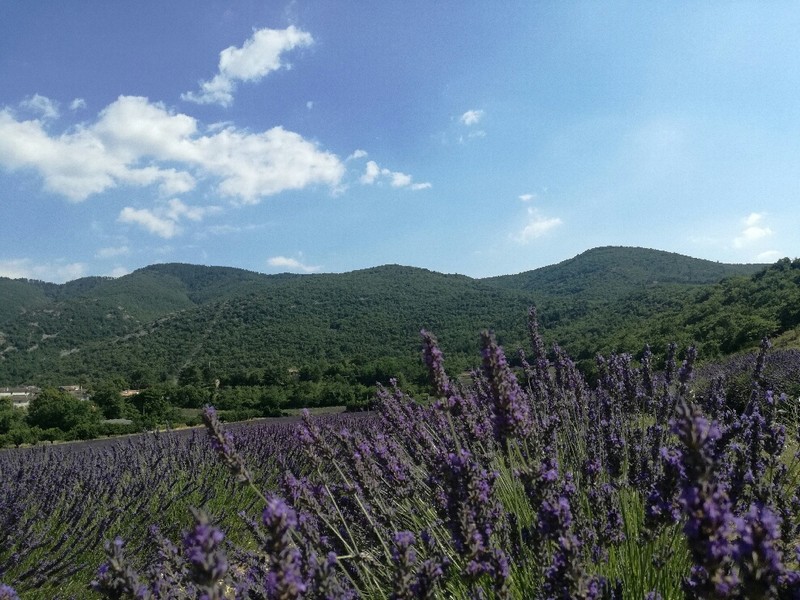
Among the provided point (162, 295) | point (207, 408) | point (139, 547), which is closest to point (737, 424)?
point (207, 408)

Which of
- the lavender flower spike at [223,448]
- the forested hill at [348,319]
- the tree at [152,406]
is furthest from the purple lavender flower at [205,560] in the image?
the forested hill at [348,319]

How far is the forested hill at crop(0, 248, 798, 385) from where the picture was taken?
186 ft

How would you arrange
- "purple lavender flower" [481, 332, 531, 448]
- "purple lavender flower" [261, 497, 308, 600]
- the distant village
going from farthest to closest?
the distant village
"purple lavender flower" [481, 332, 531, 448]
"purple lavender flower" [261, 497, 308, 600]

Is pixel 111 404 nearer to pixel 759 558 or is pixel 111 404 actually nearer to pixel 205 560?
pixel 205 560

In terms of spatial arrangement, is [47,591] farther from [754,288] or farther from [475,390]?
[754,288]

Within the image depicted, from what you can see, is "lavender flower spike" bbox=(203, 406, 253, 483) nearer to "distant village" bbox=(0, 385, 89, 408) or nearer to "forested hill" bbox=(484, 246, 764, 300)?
"distant village" bbox=(0, 385, 89, 408)

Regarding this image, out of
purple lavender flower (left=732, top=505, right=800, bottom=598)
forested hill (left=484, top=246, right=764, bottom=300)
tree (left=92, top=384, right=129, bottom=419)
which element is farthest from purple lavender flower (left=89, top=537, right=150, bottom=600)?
forested hill (left=484, top=246, right=764, bottom=300)

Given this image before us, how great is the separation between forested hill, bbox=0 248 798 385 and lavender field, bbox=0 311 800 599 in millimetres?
29106

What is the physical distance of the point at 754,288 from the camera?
3250 cm

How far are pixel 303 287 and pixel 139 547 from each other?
10696cm

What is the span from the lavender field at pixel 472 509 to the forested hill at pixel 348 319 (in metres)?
29.1

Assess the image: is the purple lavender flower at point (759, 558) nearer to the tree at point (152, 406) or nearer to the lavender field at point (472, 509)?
the lavender field at point (472, 509)

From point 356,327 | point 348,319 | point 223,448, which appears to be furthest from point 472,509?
point 348,319

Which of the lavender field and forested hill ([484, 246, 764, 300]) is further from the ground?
forested hill ([484, 246, 764, 300])
